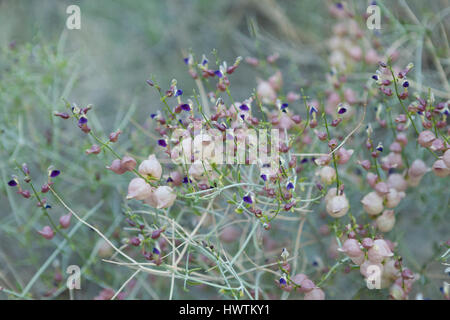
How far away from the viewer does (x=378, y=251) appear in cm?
70

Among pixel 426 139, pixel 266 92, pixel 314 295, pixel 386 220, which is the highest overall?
pixel 266 92

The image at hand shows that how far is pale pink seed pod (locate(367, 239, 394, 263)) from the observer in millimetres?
696

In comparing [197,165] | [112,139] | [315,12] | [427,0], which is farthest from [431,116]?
[315,12]

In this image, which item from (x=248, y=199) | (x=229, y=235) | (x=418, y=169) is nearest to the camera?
(x=248, y=199)

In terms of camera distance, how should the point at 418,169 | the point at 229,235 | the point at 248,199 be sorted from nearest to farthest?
the point at 248,199 < the point at 418,169 < the point at 229,235

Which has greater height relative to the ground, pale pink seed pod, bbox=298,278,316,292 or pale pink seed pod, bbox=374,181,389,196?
pale pink seed pod, bbox=374,181,389,196

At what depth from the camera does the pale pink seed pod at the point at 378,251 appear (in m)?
0.70

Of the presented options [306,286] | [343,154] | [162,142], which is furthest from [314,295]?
[162,142]

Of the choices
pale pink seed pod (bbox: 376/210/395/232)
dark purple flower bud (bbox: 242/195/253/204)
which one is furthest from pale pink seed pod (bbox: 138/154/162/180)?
pale pink seed pod (bbox: 376/210/395/232)

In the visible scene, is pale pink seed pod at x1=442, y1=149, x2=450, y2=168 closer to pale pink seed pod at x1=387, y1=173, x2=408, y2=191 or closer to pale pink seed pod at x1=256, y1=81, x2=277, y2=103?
pale pink seed pod at x1=387, y1=173, x2=408, y2=191

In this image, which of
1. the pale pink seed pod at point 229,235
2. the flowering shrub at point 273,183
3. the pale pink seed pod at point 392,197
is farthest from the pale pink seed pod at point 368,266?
the pale pink seed pod at point 229,235

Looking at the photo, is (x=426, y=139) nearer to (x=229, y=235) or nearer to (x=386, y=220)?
(x=386, y=220)

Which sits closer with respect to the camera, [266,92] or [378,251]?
[378,251]

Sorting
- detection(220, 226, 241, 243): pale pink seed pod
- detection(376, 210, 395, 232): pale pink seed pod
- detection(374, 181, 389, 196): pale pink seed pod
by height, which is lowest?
detection(376, 210, 395, 232): pale pink seed pod
